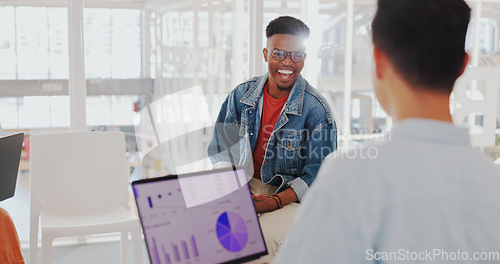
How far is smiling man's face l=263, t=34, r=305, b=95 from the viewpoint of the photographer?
2.27 meters

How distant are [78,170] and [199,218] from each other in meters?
1.80

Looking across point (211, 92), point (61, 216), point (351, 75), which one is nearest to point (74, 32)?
point (211, 92)

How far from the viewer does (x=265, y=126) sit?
7.39 ft

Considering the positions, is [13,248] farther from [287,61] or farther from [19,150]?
[287,61]

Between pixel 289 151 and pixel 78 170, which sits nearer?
pixel 289 151

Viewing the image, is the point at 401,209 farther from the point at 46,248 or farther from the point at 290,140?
the point at 46,248

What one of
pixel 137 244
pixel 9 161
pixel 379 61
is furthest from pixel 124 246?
pixel 379 61

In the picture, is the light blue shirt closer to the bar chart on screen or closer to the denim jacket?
the bar chart on screen

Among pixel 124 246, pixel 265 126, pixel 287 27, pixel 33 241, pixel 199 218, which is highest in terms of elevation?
pixel 287 27

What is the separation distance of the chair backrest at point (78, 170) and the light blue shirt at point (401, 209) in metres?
2.30

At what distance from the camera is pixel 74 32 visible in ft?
11.1

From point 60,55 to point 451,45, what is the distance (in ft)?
10.3

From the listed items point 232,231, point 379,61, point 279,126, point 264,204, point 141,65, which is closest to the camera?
point 379,61

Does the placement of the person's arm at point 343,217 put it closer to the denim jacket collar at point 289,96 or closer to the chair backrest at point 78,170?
the denim jacket collar at point 289,96
